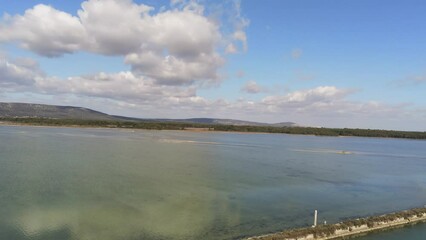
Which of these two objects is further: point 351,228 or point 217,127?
point 217,127

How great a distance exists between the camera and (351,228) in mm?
18625

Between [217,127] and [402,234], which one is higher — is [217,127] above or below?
above

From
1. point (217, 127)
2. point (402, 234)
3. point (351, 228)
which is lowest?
point (402, 234)

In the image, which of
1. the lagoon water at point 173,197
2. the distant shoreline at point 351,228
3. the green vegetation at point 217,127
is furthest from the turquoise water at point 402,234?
the green vegetation at point 217,127

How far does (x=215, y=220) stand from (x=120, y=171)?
1701 centimetres

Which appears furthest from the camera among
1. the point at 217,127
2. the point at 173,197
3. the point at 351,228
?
the point at 217,127

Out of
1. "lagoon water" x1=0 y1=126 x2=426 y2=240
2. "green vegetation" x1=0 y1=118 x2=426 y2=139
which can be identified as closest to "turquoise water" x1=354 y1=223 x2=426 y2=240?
"lagoon water" x1=0 y1=126 x2=426 y2=240

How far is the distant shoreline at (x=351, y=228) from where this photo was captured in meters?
16.7

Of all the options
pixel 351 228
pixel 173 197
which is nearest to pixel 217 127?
pixel 173 197

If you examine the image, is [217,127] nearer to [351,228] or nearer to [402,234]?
[402,234]

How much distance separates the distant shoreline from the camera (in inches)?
658

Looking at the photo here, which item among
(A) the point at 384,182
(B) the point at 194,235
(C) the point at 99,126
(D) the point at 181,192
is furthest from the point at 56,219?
(C) the point at 99,126

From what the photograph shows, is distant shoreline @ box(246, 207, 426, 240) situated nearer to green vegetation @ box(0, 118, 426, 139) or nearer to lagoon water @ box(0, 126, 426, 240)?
lagoon water @ box(0, 126, 426, 240)

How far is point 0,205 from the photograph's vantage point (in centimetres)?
1973
